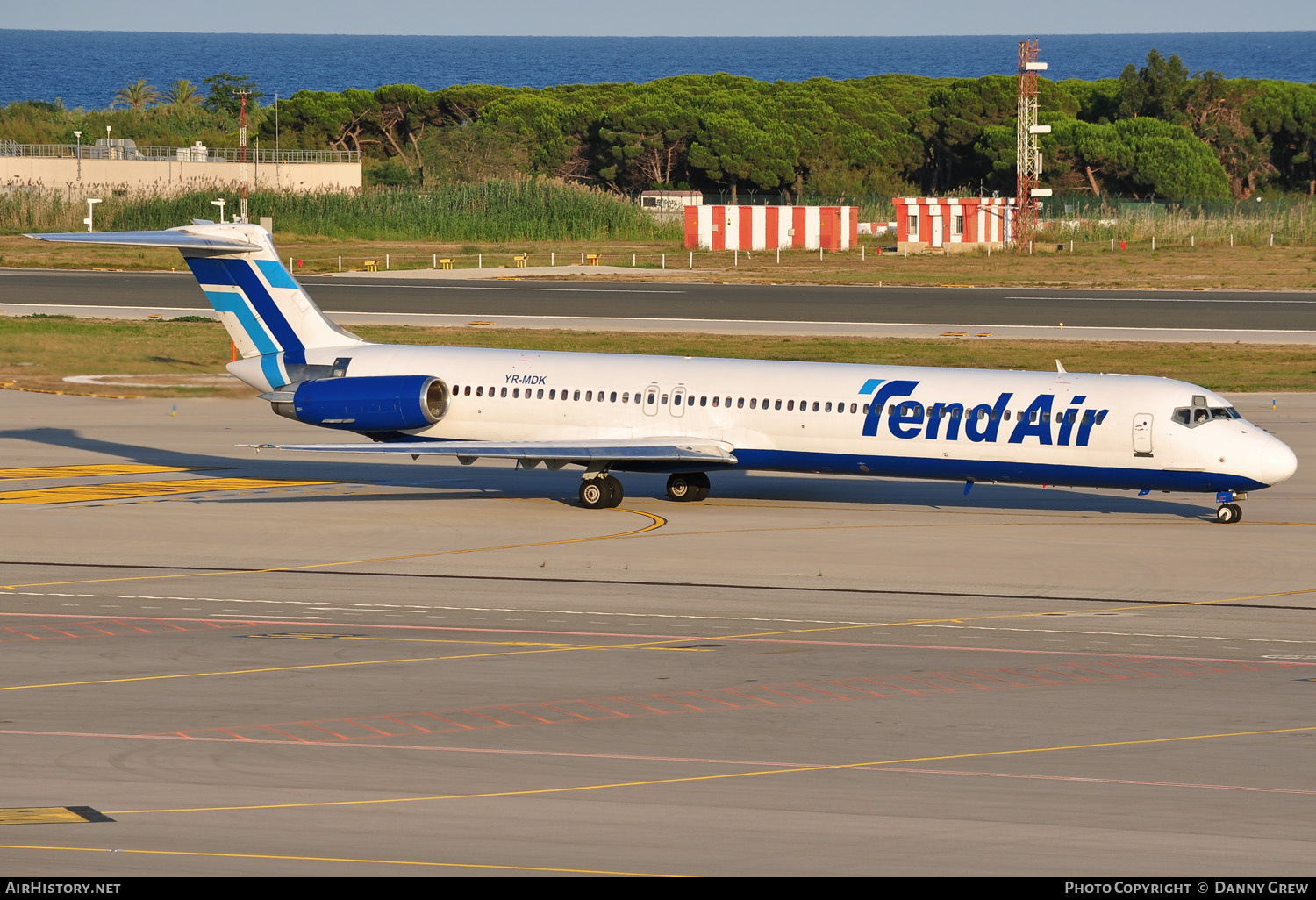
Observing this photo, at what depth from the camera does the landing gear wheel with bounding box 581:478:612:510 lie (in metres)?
33.2

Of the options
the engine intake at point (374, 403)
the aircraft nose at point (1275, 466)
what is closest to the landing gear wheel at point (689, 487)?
the engine intake at point (374, 403)

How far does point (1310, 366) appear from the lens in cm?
5491

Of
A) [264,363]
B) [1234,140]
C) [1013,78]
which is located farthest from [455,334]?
[1234,140]

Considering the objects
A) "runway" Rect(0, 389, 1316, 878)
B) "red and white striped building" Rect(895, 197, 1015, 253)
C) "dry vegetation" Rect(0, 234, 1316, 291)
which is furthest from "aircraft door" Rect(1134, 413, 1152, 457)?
"red and white striped building" Rect(895, 197, 1015, 253)

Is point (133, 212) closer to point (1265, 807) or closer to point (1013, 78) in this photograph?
point (1013, 78)

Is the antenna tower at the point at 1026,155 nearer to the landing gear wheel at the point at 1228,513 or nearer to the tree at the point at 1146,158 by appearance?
the tree at the point at 1146,158

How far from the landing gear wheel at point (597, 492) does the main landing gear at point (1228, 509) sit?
12.1m

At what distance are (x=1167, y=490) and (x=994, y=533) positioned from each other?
11.1ft

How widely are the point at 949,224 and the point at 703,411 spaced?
257ft

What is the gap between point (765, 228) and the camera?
357 ft

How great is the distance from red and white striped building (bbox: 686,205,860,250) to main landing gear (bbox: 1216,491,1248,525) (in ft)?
256

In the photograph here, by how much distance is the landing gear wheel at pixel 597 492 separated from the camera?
33.2 m

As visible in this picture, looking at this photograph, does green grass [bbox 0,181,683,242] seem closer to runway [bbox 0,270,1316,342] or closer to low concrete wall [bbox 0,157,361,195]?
low concrete wall [bbox 0,157,361,195]

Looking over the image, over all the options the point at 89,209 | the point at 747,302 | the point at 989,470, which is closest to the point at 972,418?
the point at 989,470
